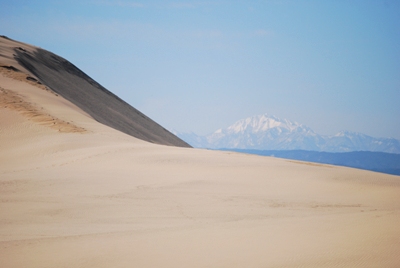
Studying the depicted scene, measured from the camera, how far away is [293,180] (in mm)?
11672

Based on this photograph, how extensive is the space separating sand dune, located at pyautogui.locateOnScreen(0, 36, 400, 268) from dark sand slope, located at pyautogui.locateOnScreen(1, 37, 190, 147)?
610 inches

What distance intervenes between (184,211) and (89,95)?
30098mm

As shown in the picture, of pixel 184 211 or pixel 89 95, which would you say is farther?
pixel 89 95

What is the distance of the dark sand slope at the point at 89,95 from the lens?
102 feet

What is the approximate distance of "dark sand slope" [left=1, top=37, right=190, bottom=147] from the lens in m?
31.2

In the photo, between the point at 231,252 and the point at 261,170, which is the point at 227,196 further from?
the point at 231,252

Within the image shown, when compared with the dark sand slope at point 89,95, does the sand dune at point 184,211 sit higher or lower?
lower

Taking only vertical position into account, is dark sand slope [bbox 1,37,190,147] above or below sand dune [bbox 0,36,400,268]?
above

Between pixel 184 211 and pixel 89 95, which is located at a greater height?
pixel 89 95

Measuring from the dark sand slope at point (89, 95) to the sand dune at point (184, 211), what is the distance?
1550 centimetres

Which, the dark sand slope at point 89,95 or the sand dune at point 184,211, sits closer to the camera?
the sand dune at point 184,211

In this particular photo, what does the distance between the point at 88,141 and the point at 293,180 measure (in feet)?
28.8

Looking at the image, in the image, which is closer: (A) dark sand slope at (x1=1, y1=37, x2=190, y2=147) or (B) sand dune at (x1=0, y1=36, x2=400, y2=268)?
(B) sand dune at (x1=0, y1=36, x2=400, y2=268)

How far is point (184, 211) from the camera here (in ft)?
28.1
